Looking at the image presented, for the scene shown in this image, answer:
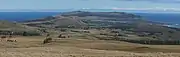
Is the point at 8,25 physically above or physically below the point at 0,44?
below

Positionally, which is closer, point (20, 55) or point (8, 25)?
point (20, 55)

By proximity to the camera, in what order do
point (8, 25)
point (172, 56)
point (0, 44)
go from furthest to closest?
1. point (8, 25)
2. point (0, 44)
3. point (172, 56)

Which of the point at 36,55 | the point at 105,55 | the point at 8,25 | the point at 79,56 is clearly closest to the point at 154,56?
the point at 105,55

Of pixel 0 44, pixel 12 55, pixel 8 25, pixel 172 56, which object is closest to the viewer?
→ pixel 12 55

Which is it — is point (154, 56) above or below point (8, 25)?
above

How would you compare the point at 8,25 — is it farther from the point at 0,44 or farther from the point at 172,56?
the point at 172,56

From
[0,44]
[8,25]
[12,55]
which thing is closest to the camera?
[12,55]

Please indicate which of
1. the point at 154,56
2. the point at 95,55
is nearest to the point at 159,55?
the point at 154,56

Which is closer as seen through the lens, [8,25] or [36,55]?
[36,55]

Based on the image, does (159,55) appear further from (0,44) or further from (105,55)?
(0,44)
